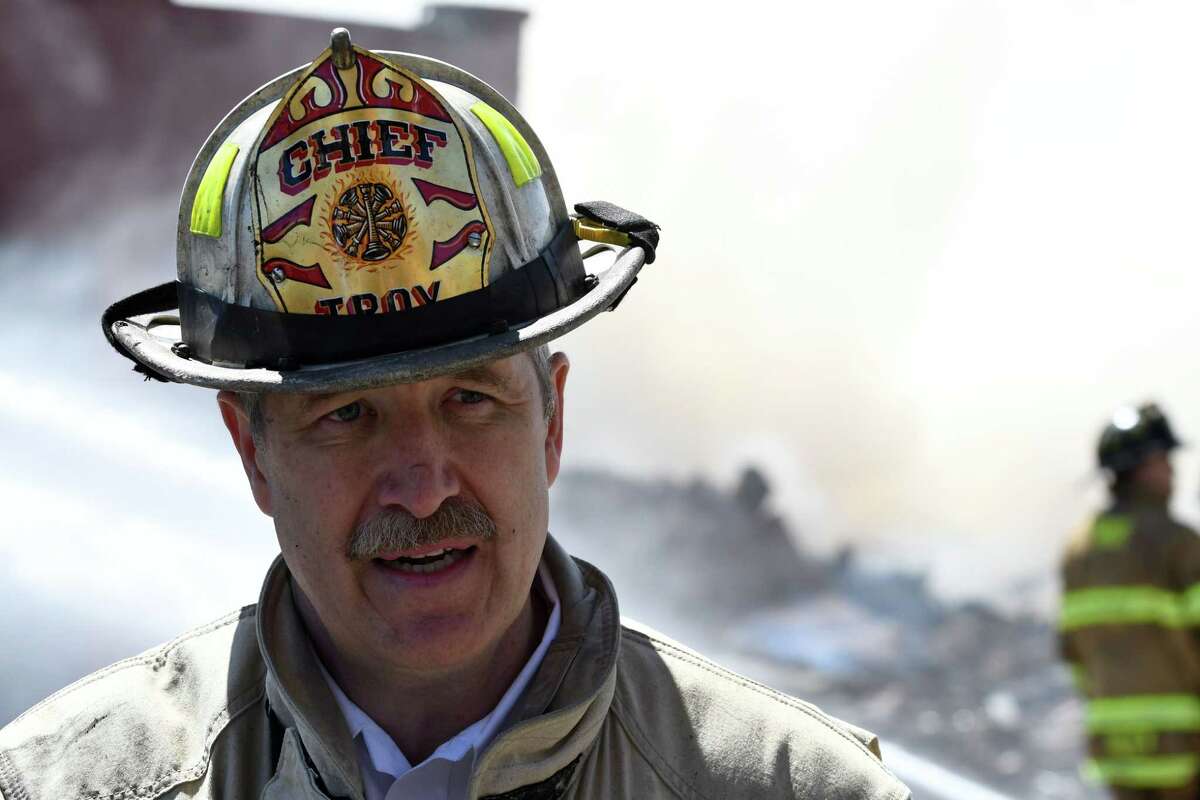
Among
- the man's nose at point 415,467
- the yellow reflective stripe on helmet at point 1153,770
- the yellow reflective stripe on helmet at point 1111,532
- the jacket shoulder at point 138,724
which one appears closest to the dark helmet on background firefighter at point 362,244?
the man's nose at point 415,467

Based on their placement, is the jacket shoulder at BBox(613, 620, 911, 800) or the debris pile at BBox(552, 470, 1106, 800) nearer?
the jacket shoulder at BBox(613, 620, 911, 800)

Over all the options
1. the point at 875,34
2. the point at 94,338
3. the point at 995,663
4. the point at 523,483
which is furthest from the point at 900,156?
the point at 523,483

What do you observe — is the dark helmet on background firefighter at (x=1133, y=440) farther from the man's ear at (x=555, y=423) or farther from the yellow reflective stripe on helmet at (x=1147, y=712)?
the man's ear at (x=555, y=423)

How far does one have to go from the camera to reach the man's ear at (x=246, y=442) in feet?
6.48

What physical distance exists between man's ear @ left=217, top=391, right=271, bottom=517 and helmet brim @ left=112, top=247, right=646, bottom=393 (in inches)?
3.7

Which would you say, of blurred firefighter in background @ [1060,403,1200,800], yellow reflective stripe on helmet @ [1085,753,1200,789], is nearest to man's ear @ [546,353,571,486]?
blurred firefighter in background @ [1060,403,1200,800]

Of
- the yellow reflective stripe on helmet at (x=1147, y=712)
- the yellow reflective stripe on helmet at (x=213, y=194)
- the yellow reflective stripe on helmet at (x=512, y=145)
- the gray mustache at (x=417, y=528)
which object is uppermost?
the yellow reflective stripe on helmet at (x=512, y=145)

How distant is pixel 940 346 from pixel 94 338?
599 cm

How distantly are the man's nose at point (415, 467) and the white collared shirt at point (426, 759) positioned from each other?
34 centimetres

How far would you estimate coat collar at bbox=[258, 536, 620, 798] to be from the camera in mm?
1827

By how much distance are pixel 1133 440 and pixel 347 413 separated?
3.79 metres

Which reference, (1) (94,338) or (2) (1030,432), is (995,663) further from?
(1) (94,338)

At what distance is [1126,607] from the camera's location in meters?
4.72

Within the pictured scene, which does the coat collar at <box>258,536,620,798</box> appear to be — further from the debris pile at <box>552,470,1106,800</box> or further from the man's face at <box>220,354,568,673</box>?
the debris pile at <box>552,470,1106,800</box>
